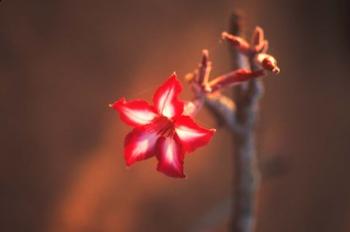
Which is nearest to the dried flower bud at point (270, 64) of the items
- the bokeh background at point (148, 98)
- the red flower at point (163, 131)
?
the red flower at point (163, 131)

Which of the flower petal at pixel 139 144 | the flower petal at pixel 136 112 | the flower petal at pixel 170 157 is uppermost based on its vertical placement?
the flower petal at pixel 136 112

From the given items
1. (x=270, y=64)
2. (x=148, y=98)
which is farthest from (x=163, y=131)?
(x=148, y=98)

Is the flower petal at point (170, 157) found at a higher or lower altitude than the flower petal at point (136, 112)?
lower

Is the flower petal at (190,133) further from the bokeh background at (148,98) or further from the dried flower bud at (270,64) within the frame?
the bokeh background at (148,98)

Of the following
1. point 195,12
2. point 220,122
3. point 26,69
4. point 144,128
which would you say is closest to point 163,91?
point 144,128

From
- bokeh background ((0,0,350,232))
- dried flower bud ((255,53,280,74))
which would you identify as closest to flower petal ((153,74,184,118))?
dried flower bud ((255,53,280,74))

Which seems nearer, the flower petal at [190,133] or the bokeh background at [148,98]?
the flower petal at [190,133]

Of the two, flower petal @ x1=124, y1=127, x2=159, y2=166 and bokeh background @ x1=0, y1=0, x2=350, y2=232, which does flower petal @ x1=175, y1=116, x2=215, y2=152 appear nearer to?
flower petal @ x1=124, y1=127, x2=159, y2=166

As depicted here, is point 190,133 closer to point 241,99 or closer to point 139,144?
point 139,144
